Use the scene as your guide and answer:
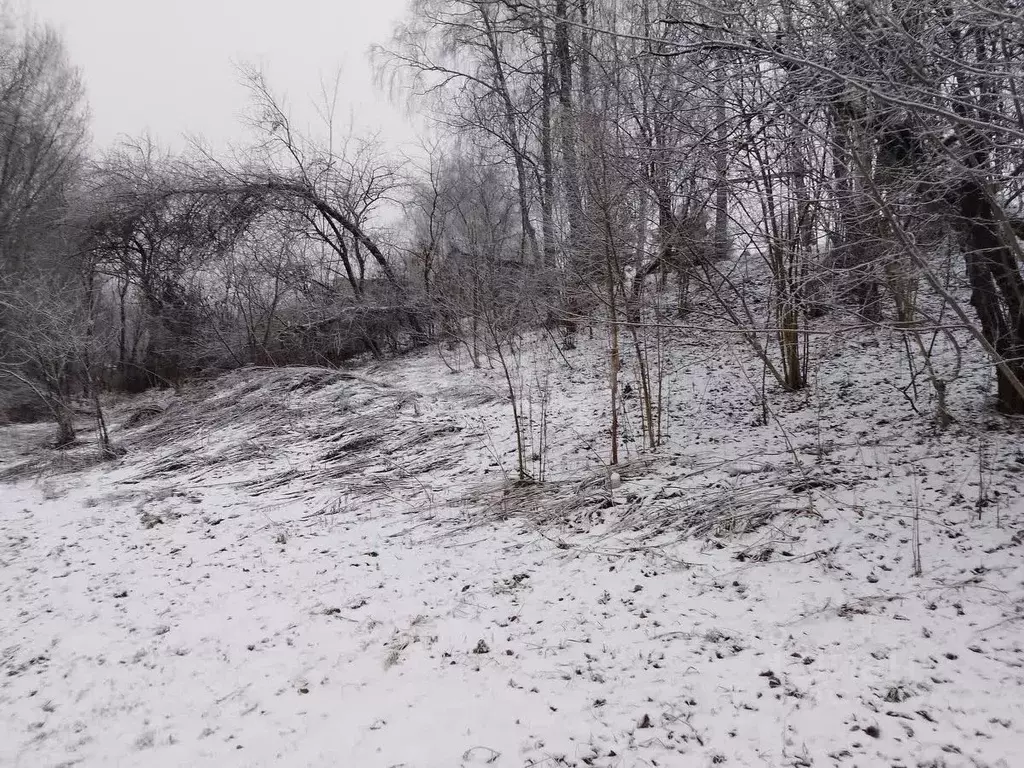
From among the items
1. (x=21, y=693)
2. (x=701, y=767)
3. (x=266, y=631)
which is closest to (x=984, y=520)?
(x=701, y=767)

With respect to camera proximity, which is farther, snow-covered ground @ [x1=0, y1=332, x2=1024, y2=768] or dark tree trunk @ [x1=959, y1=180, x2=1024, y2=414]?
dark tree trunk @ [x1=959, y1=180, x2=1024, y2=414]

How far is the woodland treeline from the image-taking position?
11.2 feet

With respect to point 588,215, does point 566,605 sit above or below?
below

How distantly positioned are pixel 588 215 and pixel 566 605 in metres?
3.70

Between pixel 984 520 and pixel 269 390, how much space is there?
1087 centimetres

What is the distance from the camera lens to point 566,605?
3.65 metres

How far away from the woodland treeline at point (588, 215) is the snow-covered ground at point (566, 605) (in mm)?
978

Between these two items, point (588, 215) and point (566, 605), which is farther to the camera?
point (588, 215)

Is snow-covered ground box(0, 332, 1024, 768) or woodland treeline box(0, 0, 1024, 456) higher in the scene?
woodland treeline box(0, 0, 1024, 456)

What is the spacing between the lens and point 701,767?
2.32 m

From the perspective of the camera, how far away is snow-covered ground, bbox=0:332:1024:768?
8.37 ft

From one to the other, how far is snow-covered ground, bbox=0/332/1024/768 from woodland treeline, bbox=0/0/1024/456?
38.5 inches

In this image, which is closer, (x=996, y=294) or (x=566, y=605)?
(x=566, y=605)

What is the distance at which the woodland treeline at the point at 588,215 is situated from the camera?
341cm
